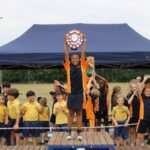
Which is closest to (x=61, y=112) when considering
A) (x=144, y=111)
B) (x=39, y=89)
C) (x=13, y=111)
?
A: (x=13, y=111)

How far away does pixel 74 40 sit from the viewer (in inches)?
311

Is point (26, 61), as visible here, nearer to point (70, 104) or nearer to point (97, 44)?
point (97, 44)

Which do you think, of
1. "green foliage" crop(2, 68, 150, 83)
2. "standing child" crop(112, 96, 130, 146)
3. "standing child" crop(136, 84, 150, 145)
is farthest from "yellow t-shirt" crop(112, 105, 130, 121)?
"green foliage" crop(2, 68, 150, 83)

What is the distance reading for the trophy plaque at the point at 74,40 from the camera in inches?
309

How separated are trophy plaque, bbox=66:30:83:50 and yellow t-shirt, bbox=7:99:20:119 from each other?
7.98 feet

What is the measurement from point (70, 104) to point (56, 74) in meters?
30.7

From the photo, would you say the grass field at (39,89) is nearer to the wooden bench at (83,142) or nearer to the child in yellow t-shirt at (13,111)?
the child in yellow t-shirt at (13,111)

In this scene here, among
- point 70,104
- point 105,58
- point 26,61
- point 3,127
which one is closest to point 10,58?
point 26,61

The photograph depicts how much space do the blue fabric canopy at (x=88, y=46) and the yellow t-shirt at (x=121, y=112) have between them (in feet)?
3.63

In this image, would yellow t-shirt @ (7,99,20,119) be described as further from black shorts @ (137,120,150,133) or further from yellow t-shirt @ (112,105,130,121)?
black shorts @ (137,120,150,133)

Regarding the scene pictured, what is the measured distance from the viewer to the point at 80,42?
7.93 metres

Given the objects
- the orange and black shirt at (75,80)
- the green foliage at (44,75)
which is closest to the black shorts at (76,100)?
the orange and black shirt at (75,80)

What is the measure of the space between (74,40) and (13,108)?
261 centimetres

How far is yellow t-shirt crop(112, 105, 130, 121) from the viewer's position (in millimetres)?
9844
